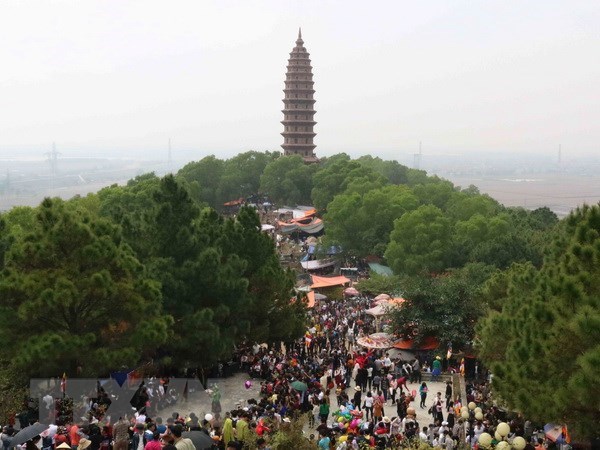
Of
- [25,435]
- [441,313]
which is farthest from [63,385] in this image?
[441,313]

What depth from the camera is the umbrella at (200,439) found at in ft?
37.1

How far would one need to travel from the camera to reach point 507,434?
13.6 meters

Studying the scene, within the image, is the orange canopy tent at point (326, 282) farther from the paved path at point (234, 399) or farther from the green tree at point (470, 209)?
the paved path at point (234, 399)

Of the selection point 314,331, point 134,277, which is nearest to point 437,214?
point 314,331

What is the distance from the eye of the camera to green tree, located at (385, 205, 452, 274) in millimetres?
36250

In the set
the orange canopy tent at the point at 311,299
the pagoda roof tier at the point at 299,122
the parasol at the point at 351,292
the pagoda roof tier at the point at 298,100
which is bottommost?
the parasol at the point at 351,292

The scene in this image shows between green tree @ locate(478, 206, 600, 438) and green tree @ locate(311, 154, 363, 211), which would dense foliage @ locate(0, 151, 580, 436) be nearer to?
green tree @ locate(478, 206, 600, 438)

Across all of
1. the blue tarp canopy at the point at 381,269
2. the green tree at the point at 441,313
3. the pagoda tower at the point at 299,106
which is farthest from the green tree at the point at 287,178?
the green tree at the point at 441,313

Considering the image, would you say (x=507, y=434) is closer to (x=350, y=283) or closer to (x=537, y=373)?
(x=537, y=373)

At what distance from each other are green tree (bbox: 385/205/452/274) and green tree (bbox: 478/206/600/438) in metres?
22.8

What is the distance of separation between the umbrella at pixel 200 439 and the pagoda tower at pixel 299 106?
64926 millimetres

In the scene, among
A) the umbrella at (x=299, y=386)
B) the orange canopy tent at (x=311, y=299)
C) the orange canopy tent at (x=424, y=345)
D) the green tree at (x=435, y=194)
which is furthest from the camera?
the green tree at (x=435, y=194)

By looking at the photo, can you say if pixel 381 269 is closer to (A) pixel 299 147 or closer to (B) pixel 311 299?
(B) pixel 311 299

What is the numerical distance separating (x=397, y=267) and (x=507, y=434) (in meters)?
23.8
